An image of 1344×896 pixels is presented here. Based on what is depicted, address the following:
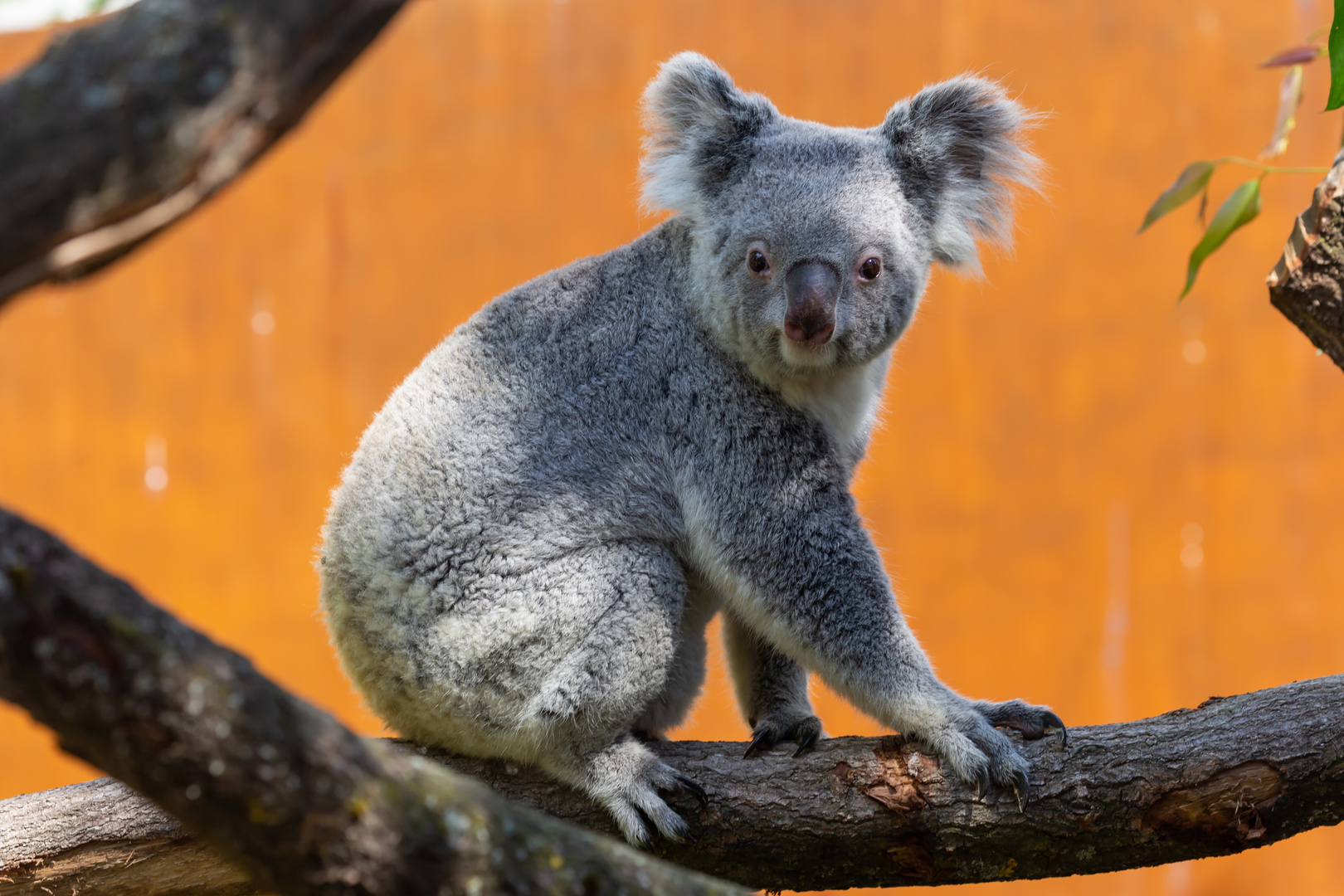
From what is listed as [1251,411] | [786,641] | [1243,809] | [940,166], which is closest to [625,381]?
[786,641]

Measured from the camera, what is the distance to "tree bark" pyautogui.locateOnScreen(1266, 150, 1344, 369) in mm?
1891

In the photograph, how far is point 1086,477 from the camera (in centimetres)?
436

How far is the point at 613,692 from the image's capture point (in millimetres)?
1995

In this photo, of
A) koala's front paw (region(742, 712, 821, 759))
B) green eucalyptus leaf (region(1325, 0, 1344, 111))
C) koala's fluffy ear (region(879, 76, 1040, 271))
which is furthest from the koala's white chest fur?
green eucalyptus leaf (region(1325, 0, 1344, 111))

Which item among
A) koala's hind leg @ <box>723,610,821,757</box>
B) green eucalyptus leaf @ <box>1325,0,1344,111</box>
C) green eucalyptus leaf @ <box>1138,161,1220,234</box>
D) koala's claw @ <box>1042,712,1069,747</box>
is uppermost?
green eucalyptus leaf @ <box>1138,161,1220,234</box>

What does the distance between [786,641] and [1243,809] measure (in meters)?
0.80

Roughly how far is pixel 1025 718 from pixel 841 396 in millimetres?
729

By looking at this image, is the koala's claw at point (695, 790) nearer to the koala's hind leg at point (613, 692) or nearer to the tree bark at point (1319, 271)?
the koala's hind leg at point (613, 692)

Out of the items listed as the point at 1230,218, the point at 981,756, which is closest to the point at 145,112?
the point at 981,756

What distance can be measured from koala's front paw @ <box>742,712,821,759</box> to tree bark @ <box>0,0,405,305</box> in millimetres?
1504

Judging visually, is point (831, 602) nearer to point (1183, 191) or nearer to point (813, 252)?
point (813, 252)

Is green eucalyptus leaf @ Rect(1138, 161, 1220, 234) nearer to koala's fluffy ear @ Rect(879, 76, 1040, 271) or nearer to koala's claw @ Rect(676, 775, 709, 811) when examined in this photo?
koala's fluffy ear @ Rect(879, 76, 1040, 271)

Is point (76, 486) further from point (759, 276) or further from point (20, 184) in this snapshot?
point (20, 184)

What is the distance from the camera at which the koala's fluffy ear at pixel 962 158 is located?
2.39 m
